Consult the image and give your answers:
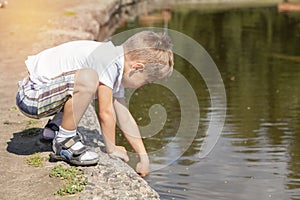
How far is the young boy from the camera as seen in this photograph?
4.85m

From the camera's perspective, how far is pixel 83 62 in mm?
4953

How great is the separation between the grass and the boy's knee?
1.80 ft

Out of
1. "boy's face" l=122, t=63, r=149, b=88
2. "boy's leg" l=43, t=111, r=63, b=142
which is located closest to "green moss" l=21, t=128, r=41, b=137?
"boy's leg" l=43, t=111, r=63, b=142

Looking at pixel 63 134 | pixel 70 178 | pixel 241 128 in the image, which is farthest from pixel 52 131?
pixel 241 128

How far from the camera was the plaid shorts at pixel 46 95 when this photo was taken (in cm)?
490

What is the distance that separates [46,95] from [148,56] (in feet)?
2.50

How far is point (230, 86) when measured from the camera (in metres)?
10.5

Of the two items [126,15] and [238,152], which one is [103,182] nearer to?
[238,152]

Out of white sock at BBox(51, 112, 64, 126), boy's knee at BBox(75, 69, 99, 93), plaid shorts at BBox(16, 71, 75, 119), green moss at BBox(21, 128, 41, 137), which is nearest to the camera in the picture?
boy's knee at BBox(75, 69, 99, 93)

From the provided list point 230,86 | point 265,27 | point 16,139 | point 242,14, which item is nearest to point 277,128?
point 230,86

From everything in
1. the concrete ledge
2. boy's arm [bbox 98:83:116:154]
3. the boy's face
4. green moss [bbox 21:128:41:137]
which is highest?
the boy's face

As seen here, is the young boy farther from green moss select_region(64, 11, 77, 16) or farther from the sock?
green moss select_region(64, 11, 77, 16)

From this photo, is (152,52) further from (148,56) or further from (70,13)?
(70,13)

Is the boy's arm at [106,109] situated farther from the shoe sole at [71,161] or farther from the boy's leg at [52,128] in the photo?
the boy's leg at [52,128]
